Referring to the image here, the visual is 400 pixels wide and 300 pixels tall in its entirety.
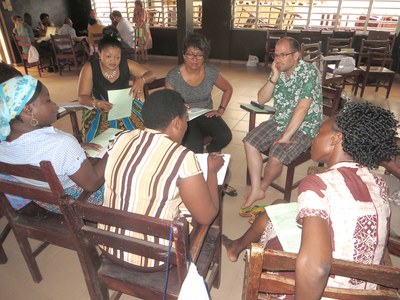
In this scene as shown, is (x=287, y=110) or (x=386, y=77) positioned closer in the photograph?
(x=287, y=110)

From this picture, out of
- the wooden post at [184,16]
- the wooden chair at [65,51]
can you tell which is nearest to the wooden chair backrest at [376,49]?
the wooden post at [184,16]

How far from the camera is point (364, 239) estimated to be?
2.92 feet

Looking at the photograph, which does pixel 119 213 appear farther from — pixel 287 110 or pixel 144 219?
pixel 287 110

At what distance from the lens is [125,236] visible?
3.24 feet

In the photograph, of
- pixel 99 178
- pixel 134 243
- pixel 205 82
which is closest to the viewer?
pixel 134 243

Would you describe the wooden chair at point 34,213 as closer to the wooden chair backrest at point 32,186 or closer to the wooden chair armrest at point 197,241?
the wooden chair backrest at point 32,186

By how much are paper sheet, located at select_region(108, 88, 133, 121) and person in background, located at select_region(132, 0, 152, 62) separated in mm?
5481

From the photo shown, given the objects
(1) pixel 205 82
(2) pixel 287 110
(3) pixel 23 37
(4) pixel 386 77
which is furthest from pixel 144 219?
(3) pixel 23 37

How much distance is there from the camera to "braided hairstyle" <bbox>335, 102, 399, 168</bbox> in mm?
920

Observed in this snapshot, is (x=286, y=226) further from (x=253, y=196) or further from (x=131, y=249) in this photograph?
(x=253, y=196)

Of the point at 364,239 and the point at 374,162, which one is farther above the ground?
the point at 374,162

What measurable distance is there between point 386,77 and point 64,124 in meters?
4.82

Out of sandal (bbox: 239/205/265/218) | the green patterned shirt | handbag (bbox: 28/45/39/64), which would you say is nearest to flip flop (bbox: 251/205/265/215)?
sandal (bbox: 239/205/265/218)

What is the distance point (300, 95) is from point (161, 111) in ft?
3.99
